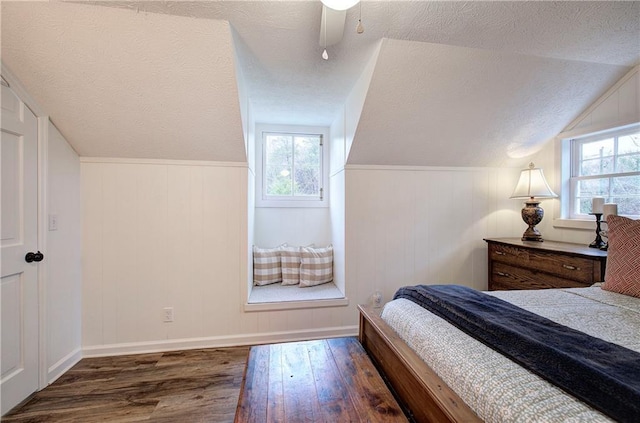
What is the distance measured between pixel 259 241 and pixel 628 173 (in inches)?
132

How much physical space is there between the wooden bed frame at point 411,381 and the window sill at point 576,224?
2.12 meters

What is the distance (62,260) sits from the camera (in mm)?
1896

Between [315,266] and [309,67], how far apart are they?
181 centimetres

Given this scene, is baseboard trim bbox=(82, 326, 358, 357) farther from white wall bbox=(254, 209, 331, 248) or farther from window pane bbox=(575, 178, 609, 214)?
window pane bbox=(575, 178, 609, 214)

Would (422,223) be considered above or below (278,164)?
below

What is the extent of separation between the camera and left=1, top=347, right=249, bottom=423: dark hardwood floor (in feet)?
4.89

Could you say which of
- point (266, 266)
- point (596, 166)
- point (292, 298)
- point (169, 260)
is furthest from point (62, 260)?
point (596, 166)

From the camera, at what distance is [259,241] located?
2.96 meters

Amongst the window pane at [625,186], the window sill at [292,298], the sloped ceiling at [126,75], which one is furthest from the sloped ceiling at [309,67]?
the window sill at [292,298]

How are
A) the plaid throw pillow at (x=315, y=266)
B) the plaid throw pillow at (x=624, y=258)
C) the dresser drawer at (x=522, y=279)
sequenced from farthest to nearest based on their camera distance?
1. the plaid throw pillow at (x=315, y=266)
2. the dresser drawer at (x=522, y=279)
3. the plaid throw pillow at (x=624, y=258)

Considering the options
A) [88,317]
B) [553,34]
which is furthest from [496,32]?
[88,317]

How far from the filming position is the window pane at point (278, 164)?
2980 millimetres

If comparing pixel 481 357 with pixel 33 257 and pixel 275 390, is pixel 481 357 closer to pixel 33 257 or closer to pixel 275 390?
pixel 275 390

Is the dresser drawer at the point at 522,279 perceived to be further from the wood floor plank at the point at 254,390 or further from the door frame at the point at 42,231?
the door frame at the point at 42,231
